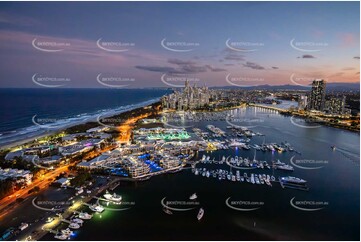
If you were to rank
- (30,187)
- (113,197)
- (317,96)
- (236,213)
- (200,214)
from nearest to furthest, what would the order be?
1. (200,214)
2. (236,213)
3. (113,197)
4. (30,187)
5. (317,96)

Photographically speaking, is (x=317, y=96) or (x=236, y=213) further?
(x=317, y=96)

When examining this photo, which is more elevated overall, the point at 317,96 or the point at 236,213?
the point at 317,96

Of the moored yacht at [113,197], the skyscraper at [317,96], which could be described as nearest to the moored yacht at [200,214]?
the moored yacht at [113,197]

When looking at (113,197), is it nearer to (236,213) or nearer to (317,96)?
(236,213)

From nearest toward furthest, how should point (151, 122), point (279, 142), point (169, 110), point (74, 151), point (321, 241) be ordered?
point (321, 241) → point (74, 151) → point (279, 142) → point (151, 122) → point (169, 110)

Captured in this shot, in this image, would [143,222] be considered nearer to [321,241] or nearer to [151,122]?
[321,241]

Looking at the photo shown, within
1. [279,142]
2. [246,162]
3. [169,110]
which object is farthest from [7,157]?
[169,110]

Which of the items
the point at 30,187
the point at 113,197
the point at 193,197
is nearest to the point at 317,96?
the point at 193,197
